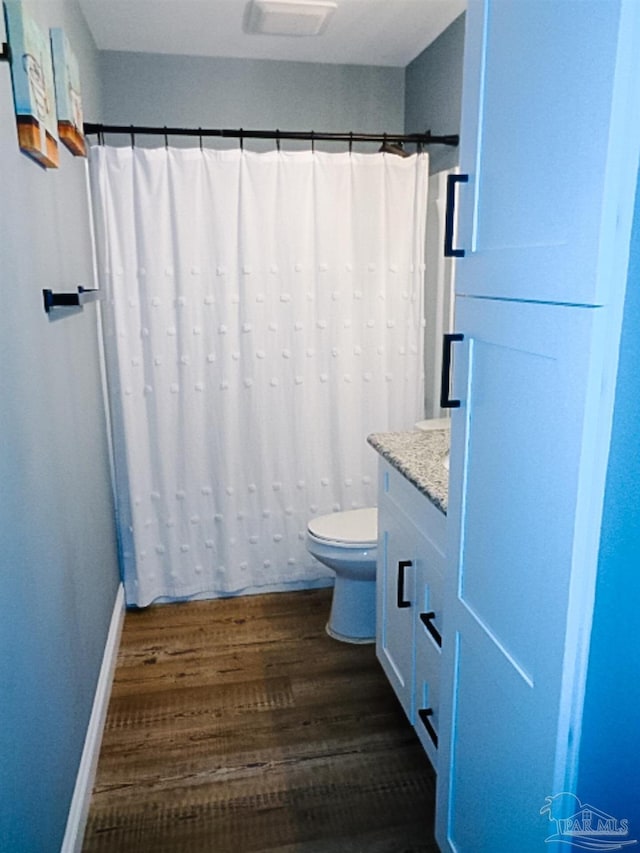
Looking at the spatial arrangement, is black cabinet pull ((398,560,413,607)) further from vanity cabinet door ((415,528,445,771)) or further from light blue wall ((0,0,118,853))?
light blue wall ((0,0,118,853))

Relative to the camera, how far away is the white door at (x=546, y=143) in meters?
0.83

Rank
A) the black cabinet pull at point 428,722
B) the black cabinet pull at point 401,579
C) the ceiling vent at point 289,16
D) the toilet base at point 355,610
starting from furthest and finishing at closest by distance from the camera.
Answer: the toilet base at point 355,610 < the ceiling vent at point 289,16 < the black cabinet pull at point 401,579 < the black cabinet pull at point 428,722

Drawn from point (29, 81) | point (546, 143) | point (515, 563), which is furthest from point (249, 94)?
point (515, 563)

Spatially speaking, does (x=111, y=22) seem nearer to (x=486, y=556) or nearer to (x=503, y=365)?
(x=503, y=365)

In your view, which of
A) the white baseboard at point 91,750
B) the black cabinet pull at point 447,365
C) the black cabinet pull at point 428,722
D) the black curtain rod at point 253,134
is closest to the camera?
the black cabinet pull at point 447,365

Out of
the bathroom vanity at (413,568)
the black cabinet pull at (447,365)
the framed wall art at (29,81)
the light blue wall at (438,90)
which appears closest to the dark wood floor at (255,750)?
the bathroom vanity at (413,568)

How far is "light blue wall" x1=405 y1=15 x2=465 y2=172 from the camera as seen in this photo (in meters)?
2.59

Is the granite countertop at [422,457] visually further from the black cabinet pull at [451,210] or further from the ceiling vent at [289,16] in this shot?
the ceiling vent at [289,16]

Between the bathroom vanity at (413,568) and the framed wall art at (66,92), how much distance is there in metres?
1.31

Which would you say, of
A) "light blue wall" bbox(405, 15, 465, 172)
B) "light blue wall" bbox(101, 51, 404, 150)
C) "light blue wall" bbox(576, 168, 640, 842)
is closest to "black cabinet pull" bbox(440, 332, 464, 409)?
"light blue wall" bbox(576, 168, 640, 842)

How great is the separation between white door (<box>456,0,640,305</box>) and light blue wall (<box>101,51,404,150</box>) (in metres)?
2.00

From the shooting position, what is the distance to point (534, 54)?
995mm

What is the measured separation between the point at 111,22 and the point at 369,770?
2803mm

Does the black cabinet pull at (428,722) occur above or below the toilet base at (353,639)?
above
